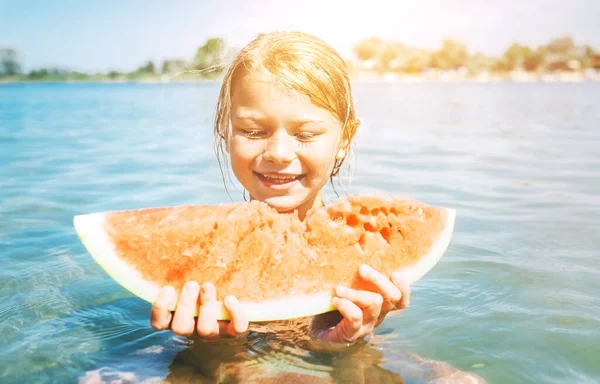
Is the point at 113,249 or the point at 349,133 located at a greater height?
the point at 349,133

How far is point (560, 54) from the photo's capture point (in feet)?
399

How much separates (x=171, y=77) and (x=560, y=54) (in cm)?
13388

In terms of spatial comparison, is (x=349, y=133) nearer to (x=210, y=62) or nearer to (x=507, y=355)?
(x=210, y=62)

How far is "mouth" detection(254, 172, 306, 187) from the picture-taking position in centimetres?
342

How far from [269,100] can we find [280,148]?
29 centimetres

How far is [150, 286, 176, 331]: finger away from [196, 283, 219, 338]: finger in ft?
0.45

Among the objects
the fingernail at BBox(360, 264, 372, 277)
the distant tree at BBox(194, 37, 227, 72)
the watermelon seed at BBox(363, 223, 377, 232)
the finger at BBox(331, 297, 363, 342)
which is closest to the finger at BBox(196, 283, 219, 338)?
the finger at BBox(331, 297, 363, 342)

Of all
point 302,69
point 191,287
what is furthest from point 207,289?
point 302,69

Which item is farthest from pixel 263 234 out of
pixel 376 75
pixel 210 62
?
pixel 376 75

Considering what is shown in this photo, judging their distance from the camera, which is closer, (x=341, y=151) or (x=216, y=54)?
(x=341, y=151)

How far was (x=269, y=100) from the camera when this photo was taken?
10.7ft

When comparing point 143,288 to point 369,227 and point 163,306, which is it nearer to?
point 163,306

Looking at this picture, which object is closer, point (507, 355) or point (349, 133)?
point (507, 355)

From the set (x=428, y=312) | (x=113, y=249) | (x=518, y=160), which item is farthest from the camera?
(x=518, y=160)
